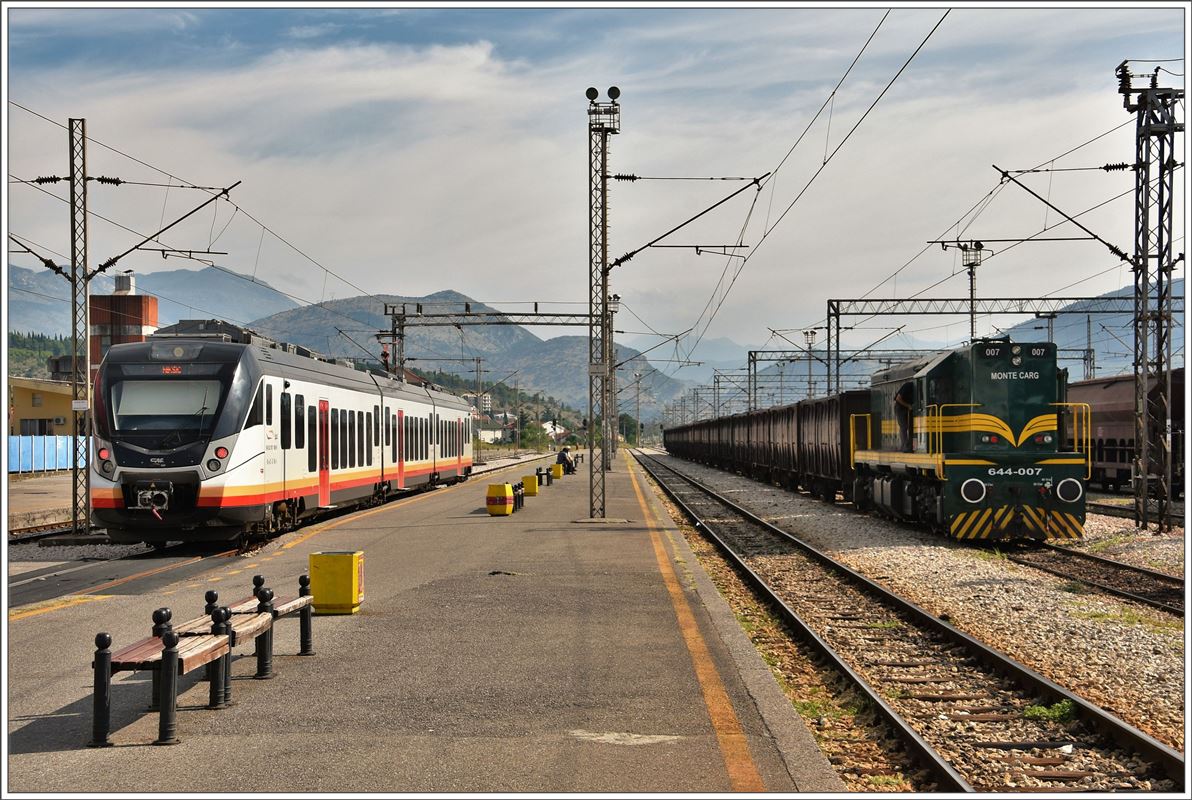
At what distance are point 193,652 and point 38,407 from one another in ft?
219

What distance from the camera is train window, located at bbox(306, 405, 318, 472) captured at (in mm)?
21812

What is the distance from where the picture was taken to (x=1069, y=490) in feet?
67.2

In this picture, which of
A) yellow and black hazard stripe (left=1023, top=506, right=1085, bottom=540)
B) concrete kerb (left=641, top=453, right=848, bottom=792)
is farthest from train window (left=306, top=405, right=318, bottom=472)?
yellow and black hazard stripe (left=1023, top=506, right=1085, bottom=540)

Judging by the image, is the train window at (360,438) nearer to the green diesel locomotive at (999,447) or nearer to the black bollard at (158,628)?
the green diesel locomotive at (999,447)

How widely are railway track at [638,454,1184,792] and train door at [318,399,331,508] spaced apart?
10778mm

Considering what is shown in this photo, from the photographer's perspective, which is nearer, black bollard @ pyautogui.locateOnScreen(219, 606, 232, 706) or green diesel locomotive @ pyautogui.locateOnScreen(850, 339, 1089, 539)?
black bollard @ pyautogui.locateOnScreen(219, 606, 232, 706)

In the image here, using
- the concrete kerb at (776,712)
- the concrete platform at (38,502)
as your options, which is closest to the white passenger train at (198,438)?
the concrete platform at (38,502)

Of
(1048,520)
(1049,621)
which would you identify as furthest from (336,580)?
(1048,520)

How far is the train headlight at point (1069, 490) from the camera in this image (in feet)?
67.1

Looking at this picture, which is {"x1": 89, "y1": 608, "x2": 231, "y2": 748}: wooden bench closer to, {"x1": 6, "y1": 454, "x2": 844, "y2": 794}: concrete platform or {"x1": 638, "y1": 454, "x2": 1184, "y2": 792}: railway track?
{"x1": 6, "y1": 454, "x2": 844, "y2": 794}: concrete platform

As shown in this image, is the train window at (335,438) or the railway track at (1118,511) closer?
the train window at (335,438)

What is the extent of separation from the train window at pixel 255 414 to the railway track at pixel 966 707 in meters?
8.40

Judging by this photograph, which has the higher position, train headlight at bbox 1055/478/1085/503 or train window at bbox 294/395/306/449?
train window at bbox 294/395/306/449

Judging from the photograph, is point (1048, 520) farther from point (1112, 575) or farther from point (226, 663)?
point (226, 663)
